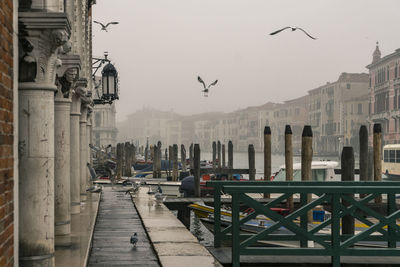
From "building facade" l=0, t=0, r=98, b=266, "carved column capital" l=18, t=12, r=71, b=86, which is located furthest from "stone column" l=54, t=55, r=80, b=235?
"carved column capital" l=18, t=12, r=71, b=86

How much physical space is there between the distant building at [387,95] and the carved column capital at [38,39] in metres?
61.7

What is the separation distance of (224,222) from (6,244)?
1142 centimetres

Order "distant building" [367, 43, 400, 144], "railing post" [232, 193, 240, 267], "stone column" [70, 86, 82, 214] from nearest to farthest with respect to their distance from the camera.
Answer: "railing post" [232, 193, 240, 267], "stone column" [70, 86, 82, 214], "distant building" [367, 43, 400, 144]

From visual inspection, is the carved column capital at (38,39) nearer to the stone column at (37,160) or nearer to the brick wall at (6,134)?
the stone column at (37,160)

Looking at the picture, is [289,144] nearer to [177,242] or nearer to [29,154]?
[177,242]

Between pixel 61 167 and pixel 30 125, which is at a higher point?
pixel 30 125

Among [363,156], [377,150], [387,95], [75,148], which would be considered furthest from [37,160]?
[387,95]

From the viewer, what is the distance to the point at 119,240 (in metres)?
9.37

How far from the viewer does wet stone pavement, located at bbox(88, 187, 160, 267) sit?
7.77 meters

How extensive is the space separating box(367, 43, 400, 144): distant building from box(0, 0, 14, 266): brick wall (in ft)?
207

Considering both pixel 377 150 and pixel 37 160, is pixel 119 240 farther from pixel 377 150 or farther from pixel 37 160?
pixel 377 150

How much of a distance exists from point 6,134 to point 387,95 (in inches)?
2663

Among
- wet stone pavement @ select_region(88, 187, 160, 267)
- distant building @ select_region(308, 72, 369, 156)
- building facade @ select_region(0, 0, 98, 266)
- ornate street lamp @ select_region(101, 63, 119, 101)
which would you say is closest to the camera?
building facade @ select_region(0, 0, 98, 266)

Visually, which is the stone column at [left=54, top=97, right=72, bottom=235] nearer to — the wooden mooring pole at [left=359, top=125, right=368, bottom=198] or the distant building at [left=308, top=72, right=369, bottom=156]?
the wooden mooring pole at [left=359, top=125, right=368, bottom=198]
